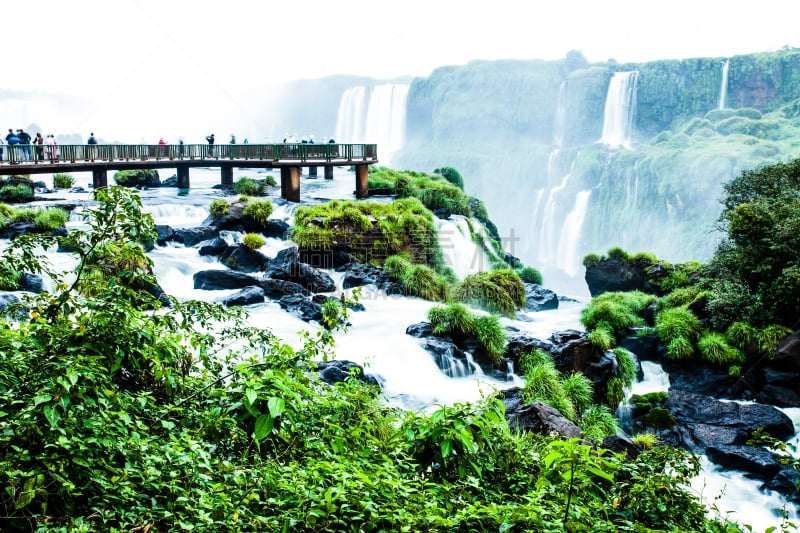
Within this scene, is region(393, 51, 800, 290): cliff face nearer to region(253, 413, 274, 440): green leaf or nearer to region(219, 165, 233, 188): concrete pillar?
region(219, 165, 233, 188): concrete pillar

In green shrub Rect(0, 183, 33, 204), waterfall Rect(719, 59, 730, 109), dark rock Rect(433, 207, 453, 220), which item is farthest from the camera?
waterfall Rect(719, 59, 730, 109)

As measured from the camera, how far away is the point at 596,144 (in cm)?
5988

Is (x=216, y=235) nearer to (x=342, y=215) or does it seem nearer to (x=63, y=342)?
(x=342, y=215)

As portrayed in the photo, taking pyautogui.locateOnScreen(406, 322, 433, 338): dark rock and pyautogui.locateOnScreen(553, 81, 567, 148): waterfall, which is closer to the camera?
pyautogui.locateOnScreen(406, 322, 433, 338): dark rock

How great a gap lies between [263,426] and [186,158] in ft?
75.3

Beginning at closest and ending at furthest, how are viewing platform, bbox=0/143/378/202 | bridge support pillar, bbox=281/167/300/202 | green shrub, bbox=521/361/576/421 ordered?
green shrub, bbox=521/361/576/421
viewing platform, bbox=0/143/378/202
bridge support pillar, bbox=281/167/300/202

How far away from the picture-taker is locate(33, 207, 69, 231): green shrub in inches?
651

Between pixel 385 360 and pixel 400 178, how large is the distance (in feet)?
47.4

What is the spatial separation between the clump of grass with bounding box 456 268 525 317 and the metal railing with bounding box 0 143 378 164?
31.3ft

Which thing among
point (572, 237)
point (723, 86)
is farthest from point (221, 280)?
point (723, 86)

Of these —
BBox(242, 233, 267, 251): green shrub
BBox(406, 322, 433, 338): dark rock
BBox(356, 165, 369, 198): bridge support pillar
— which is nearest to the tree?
BBox(406, 322, 433, 338): dark rock

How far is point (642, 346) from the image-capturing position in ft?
51.1

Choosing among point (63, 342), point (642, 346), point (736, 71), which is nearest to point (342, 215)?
point (642, 346)

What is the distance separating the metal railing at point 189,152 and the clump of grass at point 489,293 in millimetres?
9539
